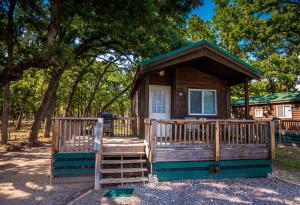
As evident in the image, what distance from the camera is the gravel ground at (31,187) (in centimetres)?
468

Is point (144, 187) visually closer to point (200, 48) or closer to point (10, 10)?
point (200, 48)

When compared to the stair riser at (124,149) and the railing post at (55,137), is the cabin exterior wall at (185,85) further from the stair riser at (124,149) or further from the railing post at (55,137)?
the railing post at (55,137)

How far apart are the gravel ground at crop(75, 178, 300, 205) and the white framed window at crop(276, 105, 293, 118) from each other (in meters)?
13.1

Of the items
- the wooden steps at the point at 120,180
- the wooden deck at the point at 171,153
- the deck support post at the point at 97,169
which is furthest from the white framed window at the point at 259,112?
the deck support post at the point at 97,169

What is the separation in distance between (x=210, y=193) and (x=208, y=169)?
3.75ft

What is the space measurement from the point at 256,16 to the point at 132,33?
12805 millimetres

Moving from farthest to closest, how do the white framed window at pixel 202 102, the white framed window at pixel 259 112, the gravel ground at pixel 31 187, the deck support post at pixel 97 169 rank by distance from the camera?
the white framed window at pixel 259 112 → the white framed window at pixel 202 102 → the deck support post at pixel 97 169 → the gravel ground at pixel 31 187

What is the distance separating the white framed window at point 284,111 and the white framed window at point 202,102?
36.6ft

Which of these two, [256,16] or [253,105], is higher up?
[256,16]

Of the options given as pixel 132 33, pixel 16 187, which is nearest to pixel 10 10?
pixel 132 33

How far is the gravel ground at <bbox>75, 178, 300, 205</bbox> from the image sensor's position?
443 centimetres

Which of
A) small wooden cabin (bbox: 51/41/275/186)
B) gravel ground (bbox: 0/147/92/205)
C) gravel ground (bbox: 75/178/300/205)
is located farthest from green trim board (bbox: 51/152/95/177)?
gravel ground (bbox: 75/178/300/205)

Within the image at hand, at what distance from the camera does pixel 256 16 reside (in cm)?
1636

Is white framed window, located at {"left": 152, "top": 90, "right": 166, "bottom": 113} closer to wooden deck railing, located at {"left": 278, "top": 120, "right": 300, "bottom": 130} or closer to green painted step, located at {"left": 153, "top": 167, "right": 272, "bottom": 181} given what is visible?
green painted step, located at {"left": 153, "top": 167, "right": 272, "bottom": 181}
